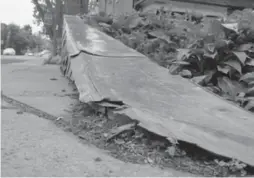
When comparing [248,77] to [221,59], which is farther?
[221,59]

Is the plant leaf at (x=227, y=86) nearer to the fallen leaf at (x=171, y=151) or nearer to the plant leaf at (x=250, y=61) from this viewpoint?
the plant leaf at (x=250, y=61)

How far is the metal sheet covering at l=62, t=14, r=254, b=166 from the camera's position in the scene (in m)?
1.51

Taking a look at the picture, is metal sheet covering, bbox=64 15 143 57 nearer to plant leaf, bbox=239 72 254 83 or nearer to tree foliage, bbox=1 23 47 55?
plant leaf, bbox=239 72 254 83

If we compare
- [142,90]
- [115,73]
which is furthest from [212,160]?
[115,73]

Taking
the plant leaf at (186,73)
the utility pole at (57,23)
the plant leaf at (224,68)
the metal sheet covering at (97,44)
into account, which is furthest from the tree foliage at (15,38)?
the plant leaf at (224,68)

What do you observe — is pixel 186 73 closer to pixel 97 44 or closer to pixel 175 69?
pixel 175 69

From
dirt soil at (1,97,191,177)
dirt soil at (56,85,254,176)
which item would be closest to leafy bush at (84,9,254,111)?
dirt soil at (56,85,254,176)

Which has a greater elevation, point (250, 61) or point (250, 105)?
point (250, 61)

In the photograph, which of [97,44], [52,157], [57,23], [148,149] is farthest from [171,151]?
[57,23]

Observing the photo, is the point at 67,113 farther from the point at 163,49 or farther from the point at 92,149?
the point at 163,49

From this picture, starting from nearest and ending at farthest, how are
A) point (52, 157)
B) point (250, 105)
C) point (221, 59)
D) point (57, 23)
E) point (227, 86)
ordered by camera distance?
point (52, 157) → point (250, 105) → point (227, 86) → point (221, 59) → point (57, 23)

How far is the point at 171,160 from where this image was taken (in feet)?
4.67

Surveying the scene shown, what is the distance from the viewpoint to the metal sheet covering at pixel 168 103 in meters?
1.51

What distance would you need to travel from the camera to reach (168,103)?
2.01 m
